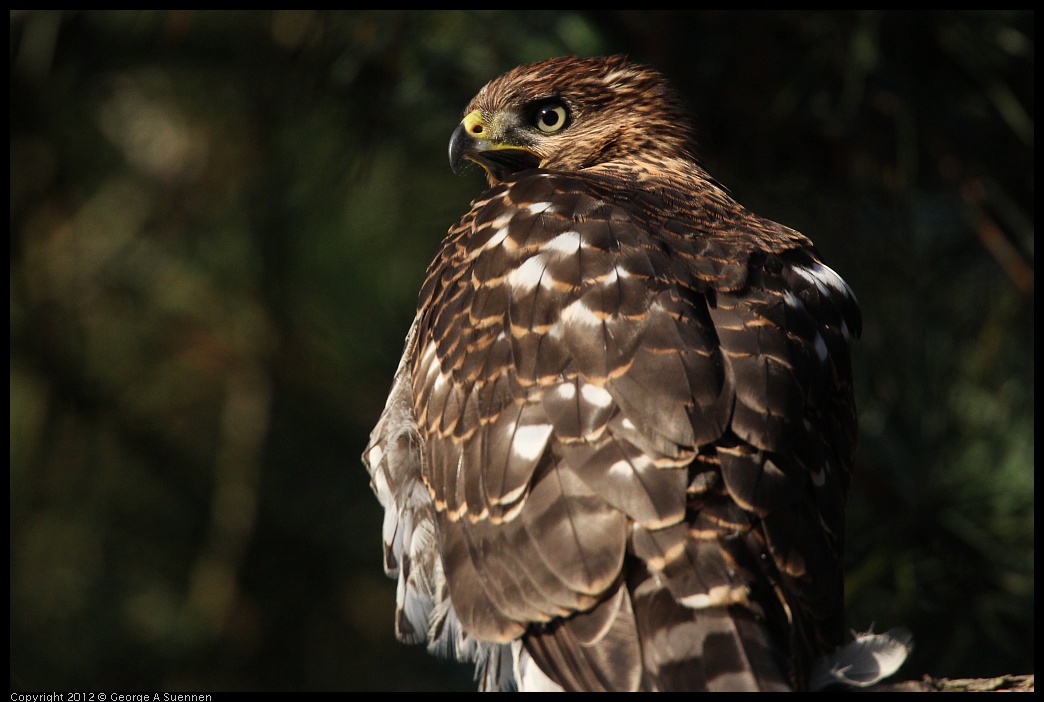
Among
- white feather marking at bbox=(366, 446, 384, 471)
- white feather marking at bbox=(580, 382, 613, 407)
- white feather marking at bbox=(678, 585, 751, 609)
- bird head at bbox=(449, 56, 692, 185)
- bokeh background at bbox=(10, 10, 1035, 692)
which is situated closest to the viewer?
white feather marking at bbox=(678, 585, 751, 609)

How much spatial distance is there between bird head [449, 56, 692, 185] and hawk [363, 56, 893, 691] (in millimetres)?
582

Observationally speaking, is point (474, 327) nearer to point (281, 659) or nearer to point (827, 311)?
point (827, 311)

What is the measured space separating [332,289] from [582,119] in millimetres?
2362

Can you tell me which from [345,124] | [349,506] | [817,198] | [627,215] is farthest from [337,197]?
[627,215]

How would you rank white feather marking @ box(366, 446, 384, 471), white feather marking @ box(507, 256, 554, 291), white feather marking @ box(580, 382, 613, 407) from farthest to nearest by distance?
1. white feather marking @ box(366, 446, 384, 471)
2. white feather marking @ box(507, 256, 554, 291)
3. white feather marking @ box(580, 382, 613, 407)

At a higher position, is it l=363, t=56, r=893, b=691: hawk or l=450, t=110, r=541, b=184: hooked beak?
l=450, t=110, r=541, b=184: hooked beak

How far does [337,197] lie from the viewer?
5.48 m

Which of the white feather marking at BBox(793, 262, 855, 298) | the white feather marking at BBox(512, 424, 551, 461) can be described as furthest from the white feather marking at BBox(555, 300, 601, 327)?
the white feather marking at BBox(793, 262, 855, 298)

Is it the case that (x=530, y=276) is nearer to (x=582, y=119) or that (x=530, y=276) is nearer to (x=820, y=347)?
(x=820, y=347)

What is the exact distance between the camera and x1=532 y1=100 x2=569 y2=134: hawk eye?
3.35 metres

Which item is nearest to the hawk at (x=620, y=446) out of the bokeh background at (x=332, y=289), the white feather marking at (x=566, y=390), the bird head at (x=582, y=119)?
the white feather marking at (x=566, y=390)

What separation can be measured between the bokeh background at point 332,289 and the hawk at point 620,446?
113 cm

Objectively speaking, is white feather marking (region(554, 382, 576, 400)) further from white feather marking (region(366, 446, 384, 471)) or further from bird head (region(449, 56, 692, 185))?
bird head (region(449, 56, 692, 185))

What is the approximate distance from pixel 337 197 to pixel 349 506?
1.75 meters
